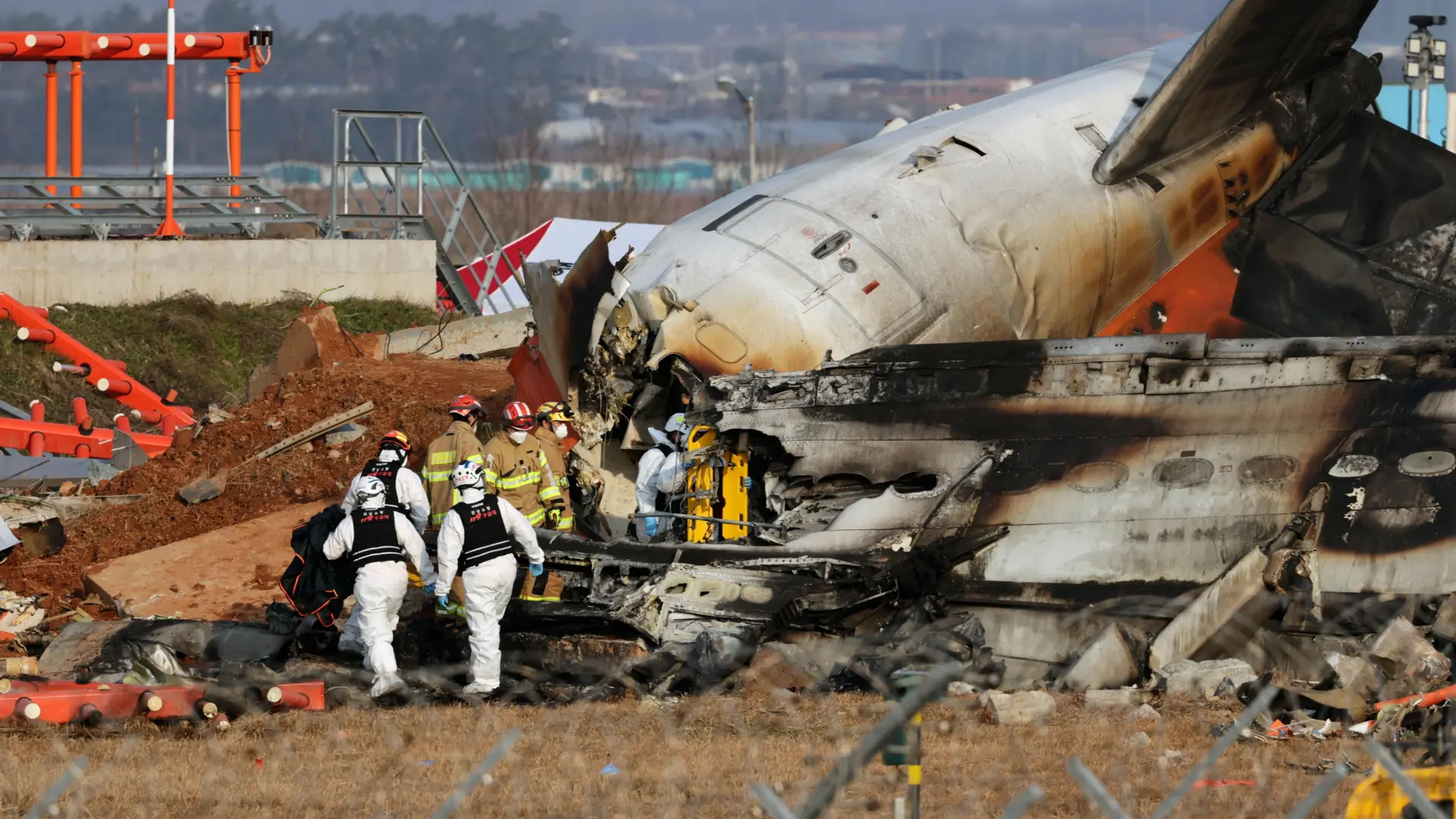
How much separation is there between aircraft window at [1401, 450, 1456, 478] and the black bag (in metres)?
7.34

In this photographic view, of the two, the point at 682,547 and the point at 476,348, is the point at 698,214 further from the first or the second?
the point at 476,348

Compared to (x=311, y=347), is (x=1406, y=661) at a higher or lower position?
higher

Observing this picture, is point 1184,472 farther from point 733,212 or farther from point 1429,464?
point 733,212

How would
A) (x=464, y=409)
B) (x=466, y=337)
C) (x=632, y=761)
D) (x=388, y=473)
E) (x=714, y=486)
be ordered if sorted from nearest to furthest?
(x=632, y=761), (x=388, y=473), (x=714, y=486), (x=464, y=409), (x=466, y=337)

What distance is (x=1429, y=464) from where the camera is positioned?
12102 mm

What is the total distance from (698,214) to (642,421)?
2.20 m

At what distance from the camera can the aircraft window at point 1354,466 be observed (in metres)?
12.2

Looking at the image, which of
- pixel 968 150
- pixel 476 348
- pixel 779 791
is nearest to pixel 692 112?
pixel 476 348

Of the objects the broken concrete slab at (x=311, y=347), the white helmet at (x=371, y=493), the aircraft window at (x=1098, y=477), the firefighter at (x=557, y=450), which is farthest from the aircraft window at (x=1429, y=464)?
the broken concrete slab at (x=311, y=347)

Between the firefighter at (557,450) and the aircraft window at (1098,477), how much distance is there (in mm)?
3848

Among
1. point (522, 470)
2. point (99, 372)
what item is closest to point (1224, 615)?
point (522, 470)

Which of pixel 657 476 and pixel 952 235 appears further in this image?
pixel 952 235

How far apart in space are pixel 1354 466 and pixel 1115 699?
2.66 metres

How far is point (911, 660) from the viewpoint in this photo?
1137 centimetres
